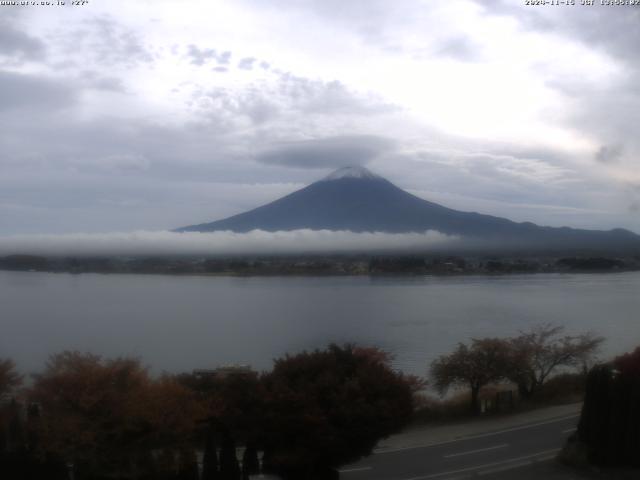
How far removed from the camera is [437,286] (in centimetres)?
2967

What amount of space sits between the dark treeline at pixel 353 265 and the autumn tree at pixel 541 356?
1145 cm

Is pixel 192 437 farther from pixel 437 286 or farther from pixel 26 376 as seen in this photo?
pixel 437 286

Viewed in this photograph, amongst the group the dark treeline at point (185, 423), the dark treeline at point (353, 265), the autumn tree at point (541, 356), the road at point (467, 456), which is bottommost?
the road at point (467, 456)

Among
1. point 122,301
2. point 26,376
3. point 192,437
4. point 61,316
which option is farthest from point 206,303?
point 192,437

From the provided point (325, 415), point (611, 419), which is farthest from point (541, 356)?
point (325, 415)

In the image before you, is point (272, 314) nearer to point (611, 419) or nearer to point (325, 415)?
point (611, 419)

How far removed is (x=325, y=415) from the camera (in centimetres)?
578

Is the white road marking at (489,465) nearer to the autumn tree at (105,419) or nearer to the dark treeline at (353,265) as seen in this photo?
the autumn tree at (105,419)

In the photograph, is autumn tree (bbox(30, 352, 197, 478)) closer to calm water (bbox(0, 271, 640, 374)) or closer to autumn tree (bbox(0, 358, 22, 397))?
autumn tree (bbox(0, 358, 22, 397))

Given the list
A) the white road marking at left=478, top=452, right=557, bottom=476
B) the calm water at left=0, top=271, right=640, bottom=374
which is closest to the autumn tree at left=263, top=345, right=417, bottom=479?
the white road marking at left=478, top=452, right=557, bottom=476

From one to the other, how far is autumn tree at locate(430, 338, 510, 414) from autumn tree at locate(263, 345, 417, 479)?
417 centimetres

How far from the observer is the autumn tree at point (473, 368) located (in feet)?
33.5

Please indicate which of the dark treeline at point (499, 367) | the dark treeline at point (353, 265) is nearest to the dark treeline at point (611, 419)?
the dark treeline at point (499, 367)

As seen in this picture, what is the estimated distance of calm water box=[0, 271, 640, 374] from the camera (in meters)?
14.4
